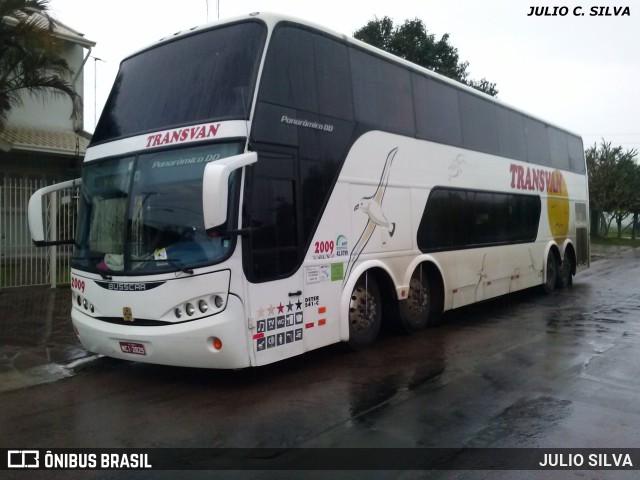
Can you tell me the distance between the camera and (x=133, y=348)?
→ 636cm

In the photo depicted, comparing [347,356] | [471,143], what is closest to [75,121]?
[471,143]

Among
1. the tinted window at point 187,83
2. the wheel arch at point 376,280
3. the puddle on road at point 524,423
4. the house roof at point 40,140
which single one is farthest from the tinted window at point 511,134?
the house roof at point 40,140

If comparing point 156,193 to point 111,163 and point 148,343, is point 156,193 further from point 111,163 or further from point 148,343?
point 148,343

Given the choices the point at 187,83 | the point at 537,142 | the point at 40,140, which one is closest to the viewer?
the point at 187,83

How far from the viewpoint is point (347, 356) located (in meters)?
7.99

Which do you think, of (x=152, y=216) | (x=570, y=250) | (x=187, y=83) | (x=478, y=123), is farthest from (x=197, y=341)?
(x=570, y=250)

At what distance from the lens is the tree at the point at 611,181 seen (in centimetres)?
3859

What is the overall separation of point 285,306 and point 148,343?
1470mm

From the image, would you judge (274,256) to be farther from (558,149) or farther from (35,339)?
(558,149)

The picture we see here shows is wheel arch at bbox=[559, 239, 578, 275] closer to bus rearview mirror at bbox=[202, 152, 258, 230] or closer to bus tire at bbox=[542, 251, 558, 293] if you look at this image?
bus tire at bbox=[542, 251, 558, 293]

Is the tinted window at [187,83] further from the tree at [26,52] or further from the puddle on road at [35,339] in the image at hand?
the tree at [26,52]

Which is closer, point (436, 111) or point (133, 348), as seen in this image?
point (133, 348)

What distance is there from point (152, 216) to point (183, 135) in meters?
0.92

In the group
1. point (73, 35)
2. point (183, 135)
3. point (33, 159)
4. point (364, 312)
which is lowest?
point (364, 312)
